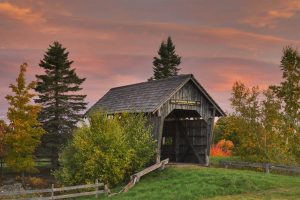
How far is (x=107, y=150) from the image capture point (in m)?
31.7

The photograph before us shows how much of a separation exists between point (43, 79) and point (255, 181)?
95.9ft

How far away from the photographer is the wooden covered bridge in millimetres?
34531

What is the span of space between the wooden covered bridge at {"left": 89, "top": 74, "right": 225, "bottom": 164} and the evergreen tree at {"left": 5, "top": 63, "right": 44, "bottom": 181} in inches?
247

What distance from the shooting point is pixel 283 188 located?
26.4 meters

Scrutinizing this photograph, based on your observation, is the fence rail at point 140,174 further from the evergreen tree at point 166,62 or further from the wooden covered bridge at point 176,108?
the evergreen tree at point 166,62

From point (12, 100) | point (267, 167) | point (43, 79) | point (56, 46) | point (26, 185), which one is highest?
point (56, 46)

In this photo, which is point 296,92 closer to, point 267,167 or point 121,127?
point 267,167

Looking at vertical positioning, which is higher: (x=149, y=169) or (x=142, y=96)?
(x=142, y=96)

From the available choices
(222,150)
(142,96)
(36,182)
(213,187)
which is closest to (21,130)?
(36,182)

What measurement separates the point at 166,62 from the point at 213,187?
125 ft

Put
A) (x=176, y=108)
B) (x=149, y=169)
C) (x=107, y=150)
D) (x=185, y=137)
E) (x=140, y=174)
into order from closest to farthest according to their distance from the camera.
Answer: (x=140, y=174)
(x=107, y=150)
(x=149, y=169)
(x=176, y=108)
(x=185, y=137)

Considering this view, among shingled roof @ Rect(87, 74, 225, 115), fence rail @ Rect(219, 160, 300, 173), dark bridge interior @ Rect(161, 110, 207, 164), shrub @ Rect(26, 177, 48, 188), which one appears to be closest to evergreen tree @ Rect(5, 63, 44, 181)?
shrub @ Rect(26, 177, 48, 188)

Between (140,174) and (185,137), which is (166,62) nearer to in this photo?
(185,137)

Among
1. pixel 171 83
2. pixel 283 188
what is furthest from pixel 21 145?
pixel 283 188
